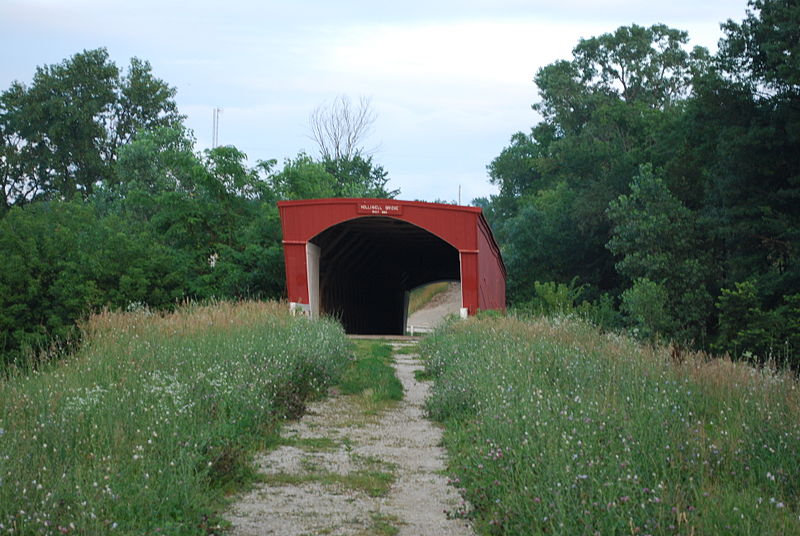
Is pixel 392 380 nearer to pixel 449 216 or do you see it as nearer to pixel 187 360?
pixel 187 360

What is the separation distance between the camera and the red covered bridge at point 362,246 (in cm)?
2444

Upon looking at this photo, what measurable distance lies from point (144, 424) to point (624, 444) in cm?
375

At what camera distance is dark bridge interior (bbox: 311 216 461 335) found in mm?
27484

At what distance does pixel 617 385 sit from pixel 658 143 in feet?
123

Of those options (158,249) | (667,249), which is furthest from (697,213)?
(158,249)

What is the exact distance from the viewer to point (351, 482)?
7.47 metres

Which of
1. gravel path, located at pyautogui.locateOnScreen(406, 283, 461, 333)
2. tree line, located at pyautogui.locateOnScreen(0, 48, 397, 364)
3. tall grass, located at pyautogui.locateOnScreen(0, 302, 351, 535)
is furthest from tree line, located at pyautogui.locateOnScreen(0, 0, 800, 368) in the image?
gravel path, located at pyautogui.locateOnScreen(406, 283, 461, 333)

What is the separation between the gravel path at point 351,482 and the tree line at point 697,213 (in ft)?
37.7

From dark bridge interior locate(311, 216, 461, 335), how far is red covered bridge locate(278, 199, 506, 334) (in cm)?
4

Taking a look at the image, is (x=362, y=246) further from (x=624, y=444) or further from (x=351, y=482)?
(x=624, y=444)

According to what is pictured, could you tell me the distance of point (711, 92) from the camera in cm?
3394

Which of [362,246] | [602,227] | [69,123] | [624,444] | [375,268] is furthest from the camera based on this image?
[69,123]

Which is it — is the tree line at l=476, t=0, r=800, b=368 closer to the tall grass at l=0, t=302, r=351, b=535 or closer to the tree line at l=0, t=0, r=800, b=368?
the tree line at l=0, t=0, r=800, b=368

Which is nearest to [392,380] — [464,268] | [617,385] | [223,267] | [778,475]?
[617,385]
